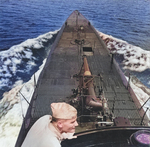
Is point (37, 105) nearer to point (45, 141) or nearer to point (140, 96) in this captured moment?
point (45, 141)

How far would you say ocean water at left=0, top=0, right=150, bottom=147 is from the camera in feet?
52.8

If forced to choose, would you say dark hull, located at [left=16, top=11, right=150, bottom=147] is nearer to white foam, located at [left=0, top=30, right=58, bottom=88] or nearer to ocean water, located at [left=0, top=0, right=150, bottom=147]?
ocean water, located at [left=0, top=0, right=150, bottom=147]

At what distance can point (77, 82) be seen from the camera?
44.2 feet

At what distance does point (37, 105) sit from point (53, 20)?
123 ft

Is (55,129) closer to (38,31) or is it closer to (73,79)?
(73,79)

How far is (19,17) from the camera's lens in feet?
146

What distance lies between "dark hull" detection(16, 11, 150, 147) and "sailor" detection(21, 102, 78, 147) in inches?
170

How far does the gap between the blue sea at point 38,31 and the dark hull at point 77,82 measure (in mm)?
5986

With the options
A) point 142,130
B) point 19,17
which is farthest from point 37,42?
point 142,130

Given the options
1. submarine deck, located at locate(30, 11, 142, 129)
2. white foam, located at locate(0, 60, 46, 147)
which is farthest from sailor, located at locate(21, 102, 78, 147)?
white foam, located at locate(0, 60, 46, 147)

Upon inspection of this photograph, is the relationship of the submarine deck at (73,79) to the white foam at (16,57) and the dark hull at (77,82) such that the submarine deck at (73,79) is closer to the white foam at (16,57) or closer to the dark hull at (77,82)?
the dark hull at (77,82)

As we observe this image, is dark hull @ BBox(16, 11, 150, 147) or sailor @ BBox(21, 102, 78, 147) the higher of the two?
sailor @ BBox(21, 102, 78, 147)

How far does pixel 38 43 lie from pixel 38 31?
759 centimetres

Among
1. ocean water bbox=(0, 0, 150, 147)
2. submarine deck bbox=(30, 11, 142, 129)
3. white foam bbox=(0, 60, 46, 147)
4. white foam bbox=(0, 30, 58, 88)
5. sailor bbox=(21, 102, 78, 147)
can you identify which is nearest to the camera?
sailor bbox=(21, 102, 78, 147)
